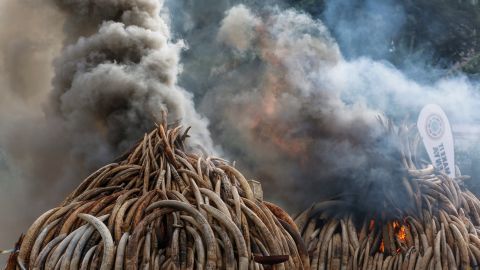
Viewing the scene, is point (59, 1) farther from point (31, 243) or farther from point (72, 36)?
point (31, 243)

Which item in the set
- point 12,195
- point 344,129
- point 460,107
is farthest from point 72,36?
point 460,107

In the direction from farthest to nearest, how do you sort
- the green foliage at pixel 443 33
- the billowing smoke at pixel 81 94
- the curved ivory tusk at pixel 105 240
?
the green foliage at pixel 443 33
the billowing smoke at pixel 81 94
the curved ivory tusk at pixel 105 240

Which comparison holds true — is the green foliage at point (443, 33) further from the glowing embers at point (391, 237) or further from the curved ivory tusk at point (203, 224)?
the curved ivory tusk at point (203, 224)

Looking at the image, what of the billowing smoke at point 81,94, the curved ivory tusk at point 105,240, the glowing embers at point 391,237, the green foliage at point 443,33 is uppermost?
the green foliage at point 443,33

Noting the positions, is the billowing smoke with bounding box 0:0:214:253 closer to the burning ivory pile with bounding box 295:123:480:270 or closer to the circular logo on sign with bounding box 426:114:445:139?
the burning ivory pile with bounding box 295:123:480:270

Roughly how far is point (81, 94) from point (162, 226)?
1.77 meters

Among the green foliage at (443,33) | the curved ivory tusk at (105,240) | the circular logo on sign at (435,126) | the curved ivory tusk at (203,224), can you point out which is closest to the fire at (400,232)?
the circular logo on sign at (435,126)

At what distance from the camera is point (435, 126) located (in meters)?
8.59

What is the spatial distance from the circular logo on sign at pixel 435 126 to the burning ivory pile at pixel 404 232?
2.71 ft

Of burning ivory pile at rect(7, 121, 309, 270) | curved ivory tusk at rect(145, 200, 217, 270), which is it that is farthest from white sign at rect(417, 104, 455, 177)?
curved ivory tusk at rect(145, 200, 217, 270)

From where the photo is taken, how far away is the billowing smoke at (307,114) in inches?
306

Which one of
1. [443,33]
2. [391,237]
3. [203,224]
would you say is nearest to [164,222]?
[203,224]

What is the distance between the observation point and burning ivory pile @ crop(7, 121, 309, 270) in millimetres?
4605

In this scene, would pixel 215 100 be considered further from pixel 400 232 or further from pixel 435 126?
pixel 400 232
